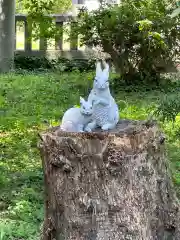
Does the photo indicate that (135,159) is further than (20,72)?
No

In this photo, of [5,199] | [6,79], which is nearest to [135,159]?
[5,199]

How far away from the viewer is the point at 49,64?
1484 cm

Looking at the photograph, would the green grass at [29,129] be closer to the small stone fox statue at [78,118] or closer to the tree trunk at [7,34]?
the small stone fox statue at [78,118]

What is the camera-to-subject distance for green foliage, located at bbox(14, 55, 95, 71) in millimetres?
14383

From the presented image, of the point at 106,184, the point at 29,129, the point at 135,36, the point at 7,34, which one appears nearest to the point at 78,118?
the point at 106,184

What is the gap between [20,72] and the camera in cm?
1363

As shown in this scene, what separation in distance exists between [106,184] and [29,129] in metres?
4.35

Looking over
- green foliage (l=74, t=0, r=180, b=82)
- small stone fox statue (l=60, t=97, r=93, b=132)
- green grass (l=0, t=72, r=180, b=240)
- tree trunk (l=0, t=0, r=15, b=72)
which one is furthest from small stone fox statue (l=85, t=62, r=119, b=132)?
tree trunk (l=0, t=0, r=15, b=72)

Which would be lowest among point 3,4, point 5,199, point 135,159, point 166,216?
point 5,199

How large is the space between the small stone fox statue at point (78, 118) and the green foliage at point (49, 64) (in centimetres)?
1022

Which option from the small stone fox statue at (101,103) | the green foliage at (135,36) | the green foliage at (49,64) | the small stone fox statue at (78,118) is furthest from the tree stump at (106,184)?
the green foliage at (49,64)

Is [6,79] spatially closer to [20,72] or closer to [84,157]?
[20,72]

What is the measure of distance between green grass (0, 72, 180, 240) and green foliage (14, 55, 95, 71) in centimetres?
107

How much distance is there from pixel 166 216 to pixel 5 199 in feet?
6.16
